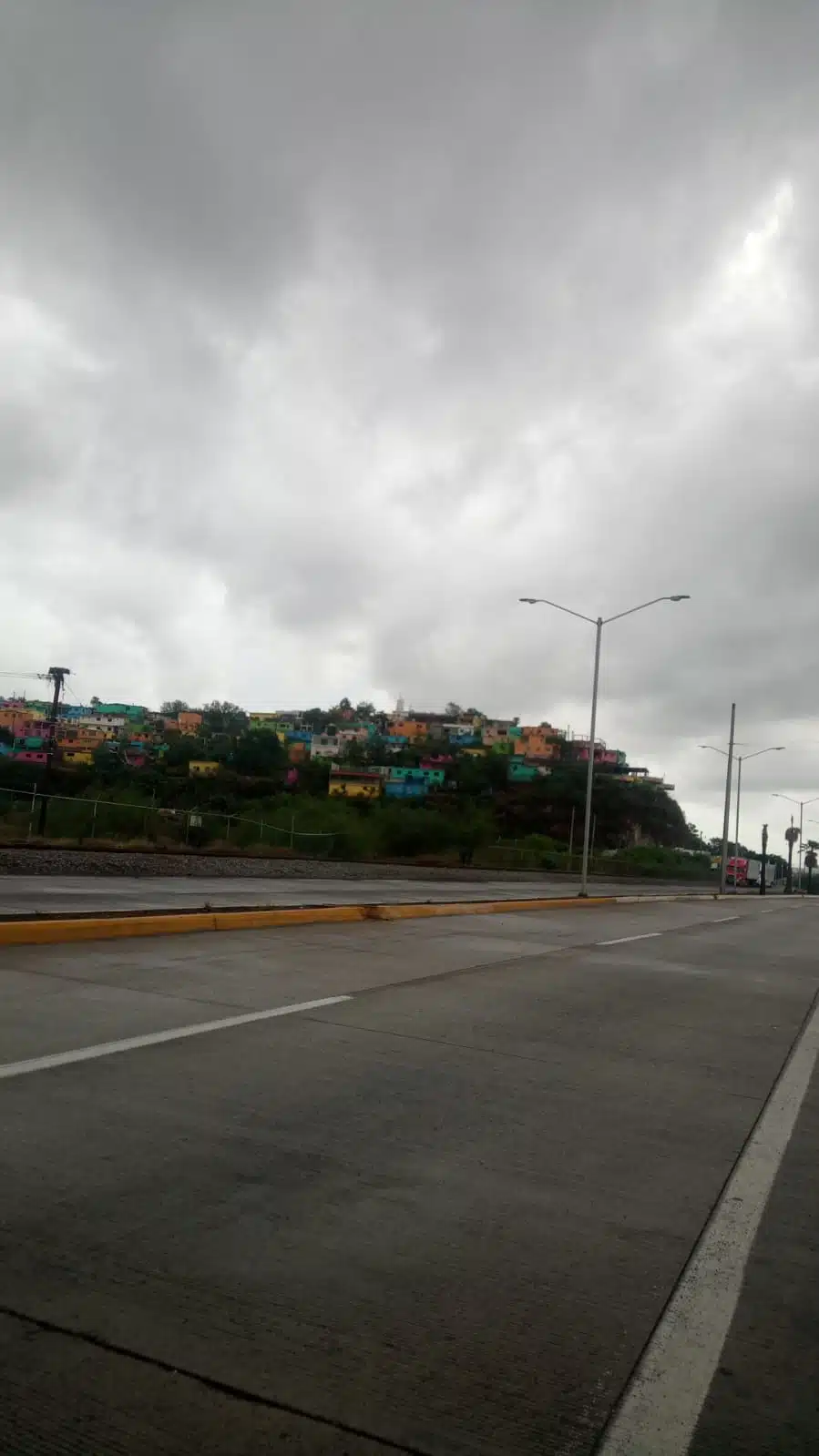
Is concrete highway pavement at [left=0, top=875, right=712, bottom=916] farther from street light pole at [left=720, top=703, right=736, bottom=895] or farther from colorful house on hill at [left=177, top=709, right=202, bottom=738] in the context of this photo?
colorful house on hill at [left=177, top=709, right=202, bottom=738]

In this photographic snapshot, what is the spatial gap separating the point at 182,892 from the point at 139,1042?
45.0 feet

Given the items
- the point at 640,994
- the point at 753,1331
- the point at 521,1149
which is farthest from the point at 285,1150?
the point at 640,994

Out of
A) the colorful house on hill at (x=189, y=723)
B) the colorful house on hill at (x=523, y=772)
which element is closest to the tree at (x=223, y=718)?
the colorful house on hill at (x=189, y=723)

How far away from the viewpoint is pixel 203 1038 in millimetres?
7219

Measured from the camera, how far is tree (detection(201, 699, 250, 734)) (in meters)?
121

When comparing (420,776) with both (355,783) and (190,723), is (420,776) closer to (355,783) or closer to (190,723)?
(355,783)

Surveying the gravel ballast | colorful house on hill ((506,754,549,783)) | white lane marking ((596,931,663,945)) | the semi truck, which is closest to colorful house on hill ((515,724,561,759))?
colorful house on hill ((506,754,549,783))

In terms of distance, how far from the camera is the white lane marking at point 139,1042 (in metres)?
6.12

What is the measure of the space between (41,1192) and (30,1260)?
1.95 feet

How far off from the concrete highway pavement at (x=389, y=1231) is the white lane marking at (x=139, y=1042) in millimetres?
26

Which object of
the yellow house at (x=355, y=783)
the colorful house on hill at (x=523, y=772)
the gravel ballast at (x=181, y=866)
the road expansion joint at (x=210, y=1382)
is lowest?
the road expansion joint at (x=210, y=1382)

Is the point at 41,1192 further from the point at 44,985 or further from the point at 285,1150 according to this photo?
the point at 44,985

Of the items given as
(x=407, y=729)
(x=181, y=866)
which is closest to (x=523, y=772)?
(x=407, y=729)

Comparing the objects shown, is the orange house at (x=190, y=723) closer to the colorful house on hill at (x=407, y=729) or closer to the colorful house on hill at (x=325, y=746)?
the colorful house on hill at (x=325, y=746)
